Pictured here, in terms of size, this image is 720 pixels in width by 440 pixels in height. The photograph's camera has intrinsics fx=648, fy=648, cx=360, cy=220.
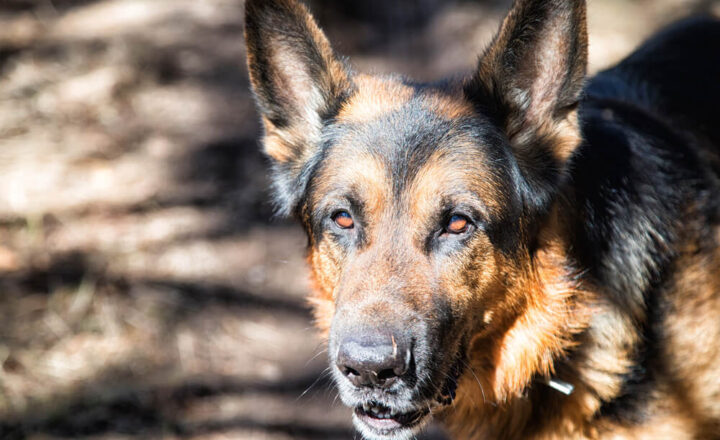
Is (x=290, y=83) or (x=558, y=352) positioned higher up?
(x=290, y=83)

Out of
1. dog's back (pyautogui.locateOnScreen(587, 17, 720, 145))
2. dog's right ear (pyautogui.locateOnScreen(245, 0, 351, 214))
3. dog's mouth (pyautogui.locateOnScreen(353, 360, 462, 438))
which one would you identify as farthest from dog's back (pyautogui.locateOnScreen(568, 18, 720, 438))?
dog's right ear (pyautogui.locateOnScreen(245, 0, 351, 214))

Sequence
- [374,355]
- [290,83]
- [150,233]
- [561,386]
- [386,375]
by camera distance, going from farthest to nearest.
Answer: [150,233]
[290,83]
[561,386]
[386,375]
[374,355]

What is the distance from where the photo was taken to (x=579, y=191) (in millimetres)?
3654

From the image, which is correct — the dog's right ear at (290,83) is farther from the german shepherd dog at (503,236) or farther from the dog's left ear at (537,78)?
the dog's left ear at (537,78)

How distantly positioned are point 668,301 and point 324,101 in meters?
2.36

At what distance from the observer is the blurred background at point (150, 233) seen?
18.0 feet

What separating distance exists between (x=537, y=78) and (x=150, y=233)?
181 inches

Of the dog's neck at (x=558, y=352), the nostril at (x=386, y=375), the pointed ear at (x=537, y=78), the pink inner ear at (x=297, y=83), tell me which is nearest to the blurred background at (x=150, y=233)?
the pink inner ear at (x=297, y=83)

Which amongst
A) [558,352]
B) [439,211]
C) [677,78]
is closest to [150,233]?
[439,211]

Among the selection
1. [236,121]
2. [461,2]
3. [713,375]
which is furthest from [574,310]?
[461,2]

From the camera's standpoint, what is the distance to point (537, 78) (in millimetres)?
3512

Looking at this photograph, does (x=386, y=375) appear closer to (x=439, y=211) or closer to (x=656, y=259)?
(x=439, y=211)

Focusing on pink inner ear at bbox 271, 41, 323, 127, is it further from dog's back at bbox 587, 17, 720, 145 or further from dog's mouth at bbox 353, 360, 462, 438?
dog's back at bbox 587, 17, 720, 145

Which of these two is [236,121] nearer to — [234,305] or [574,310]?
[234,305]
